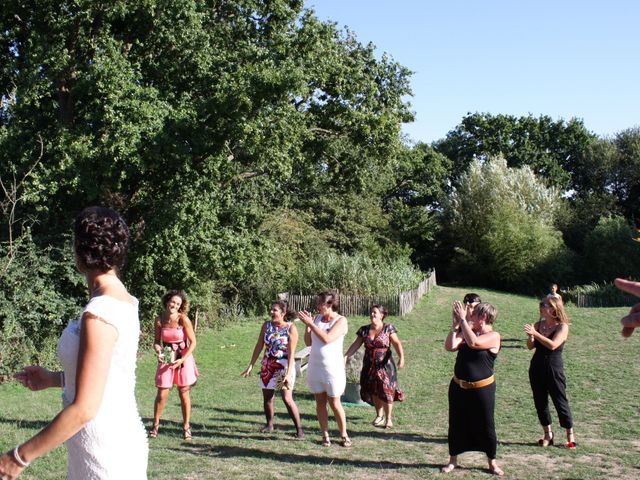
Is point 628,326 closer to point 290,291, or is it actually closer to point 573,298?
point 290,291

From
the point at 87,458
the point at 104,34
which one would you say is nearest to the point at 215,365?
the point at 104,34

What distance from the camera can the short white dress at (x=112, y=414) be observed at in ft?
9.31

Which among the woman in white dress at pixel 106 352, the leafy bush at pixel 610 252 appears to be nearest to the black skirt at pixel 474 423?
the woman in white dress at pixel 106 352

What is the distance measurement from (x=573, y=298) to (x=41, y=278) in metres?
30.8

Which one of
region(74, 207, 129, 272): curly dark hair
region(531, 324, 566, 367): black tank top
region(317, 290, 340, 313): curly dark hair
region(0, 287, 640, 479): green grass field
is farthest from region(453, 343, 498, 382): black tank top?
region(74, 207, 129, 272): curly dark hair

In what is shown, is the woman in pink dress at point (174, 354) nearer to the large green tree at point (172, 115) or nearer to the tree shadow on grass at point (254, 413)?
the tree shadow on grass at point (254, 413)

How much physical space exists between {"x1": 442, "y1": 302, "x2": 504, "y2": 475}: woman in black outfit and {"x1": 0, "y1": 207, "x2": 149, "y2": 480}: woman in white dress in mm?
5036

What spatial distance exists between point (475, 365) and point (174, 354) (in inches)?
156

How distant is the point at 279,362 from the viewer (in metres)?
9.52

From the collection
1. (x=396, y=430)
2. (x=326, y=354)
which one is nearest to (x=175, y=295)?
(x=326, y=354)

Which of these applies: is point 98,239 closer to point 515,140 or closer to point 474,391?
point 474,391

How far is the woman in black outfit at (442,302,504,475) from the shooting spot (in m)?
7.60

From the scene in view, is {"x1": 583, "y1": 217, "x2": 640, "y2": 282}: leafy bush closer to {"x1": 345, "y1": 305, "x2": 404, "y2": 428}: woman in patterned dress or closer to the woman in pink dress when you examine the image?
{"x1": 345, "y1": 305, "x2": 404, "y2": 428}: woman in patterned dress

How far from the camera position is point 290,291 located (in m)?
30.7
